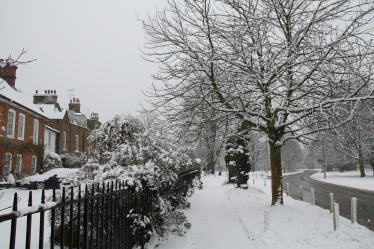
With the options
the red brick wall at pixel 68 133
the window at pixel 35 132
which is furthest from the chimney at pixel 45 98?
the window at pixel 35 132

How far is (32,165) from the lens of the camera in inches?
992

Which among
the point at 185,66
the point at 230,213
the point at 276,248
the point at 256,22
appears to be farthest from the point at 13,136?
the point at 276,248

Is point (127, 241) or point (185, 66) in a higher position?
point (185, 66)

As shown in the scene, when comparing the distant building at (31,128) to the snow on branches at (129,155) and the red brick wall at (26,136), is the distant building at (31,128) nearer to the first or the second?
the red brick wall at (26,136)

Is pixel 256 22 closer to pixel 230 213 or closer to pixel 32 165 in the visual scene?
pixel 230 213

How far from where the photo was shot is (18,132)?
904 inches

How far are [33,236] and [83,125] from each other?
1419 inches

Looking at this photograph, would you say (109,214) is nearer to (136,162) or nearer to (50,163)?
(136,162)

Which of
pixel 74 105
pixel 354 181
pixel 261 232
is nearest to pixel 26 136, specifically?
pixel 74 105

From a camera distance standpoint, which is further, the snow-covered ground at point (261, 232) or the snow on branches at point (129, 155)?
the snow-covered ground at point (261, 232)

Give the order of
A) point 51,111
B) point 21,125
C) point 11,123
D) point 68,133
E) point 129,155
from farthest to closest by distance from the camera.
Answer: point 68,133, point 51,111, point 21,125, point 11,123, point 129,155

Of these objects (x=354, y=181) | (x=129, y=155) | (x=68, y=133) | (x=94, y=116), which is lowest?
(x=354, y=181)

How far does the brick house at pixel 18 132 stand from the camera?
2064cm

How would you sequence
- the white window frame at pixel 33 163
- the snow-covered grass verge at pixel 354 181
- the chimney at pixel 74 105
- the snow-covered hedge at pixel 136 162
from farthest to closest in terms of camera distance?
the chimney at pixel 74 105, the white window frame at pixel 33 163, the snow-covered grass verge at pixel 354 181, the snow-covered hedge at pixel 136 162
